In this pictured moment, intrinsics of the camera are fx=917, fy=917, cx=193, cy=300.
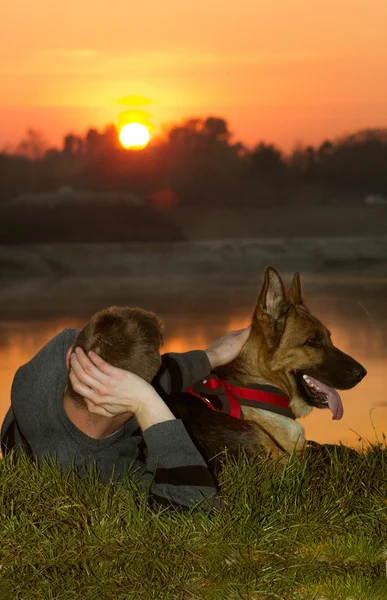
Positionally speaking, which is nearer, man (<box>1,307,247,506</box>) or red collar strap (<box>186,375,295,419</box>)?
man (<box>1,307,247,506</box>)

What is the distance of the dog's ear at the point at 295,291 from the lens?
6973 mm

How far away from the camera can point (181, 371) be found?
20.4ft

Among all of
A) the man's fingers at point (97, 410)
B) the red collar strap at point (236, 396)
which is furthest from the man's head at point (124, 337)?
the red collar strap at point (236, 396)

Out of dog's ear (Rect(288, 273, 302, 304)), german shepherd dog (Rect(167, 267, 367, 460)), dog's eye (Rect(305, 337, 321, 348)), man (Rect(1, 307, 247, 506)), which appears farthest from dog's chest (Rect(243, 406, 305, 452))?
dog's ear (Rect(288, 273, 302, 304))

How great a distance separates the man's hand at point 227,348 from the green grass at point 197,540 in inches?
31.0

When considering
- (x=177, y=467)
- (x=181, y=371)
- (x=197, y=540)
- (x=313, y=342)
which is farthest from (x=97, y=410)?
(x=313, y=342)

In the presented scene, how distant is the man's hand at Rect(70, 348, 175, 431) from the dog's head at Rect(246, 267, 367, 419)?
1.68 meters

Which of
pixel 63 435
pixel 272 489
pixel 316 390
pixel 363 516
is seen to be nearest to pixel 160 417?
A: pixel 63 435

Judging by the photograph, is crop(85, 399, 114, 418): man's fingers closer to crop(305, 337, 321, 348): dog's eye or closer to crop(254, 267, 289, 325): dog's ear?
crop(254, 267, 289, 325): dog's ear

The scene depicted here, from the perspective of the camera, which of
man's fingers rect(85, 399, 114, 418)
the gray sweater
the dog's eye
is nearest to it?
man's fingers rect(85, 399, 114, 418)

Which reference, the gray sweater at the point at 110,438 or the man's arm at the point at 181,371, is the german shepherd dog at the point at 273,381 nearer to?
the man's arm at the point at 181,371

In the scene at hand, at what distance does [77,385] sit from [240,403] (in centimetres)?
210

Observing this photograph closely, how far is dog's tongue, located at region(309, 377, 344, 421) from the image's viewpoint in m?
7.30

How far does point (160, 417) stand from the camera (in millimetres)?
5195
